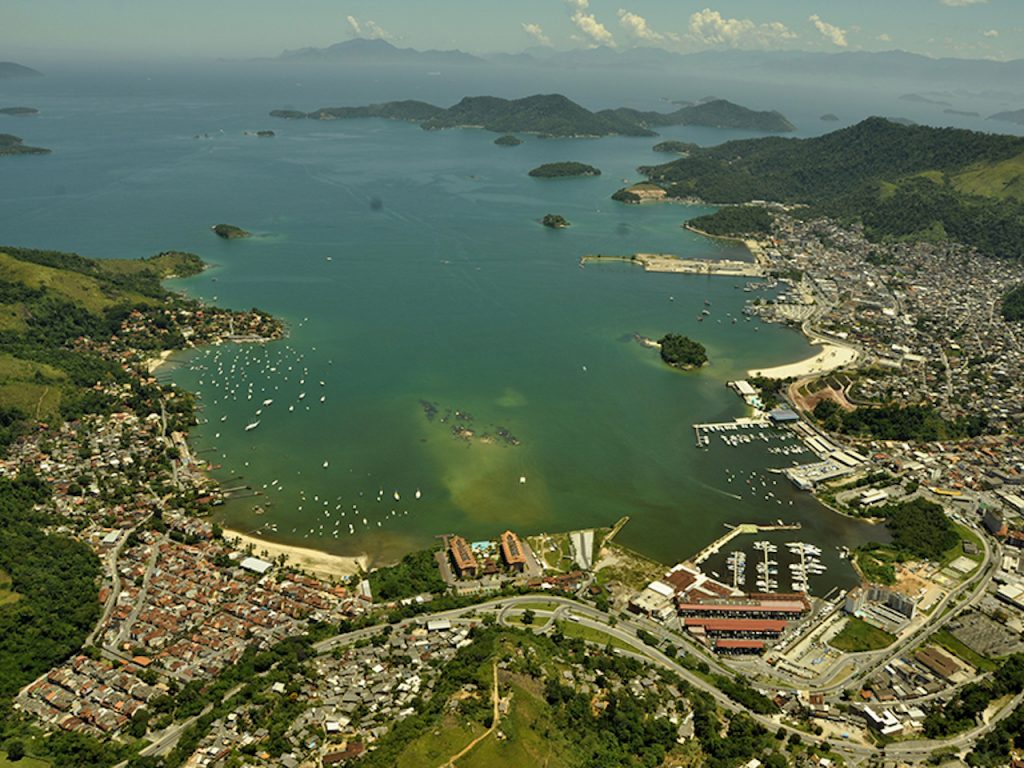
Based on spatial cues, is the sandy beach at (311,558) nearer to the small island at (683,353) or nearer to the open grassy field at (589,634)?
the open grassy field at (589,634)

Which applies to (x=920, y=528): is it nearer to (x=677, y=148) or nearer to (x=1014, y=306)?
(x=1014, y=306)

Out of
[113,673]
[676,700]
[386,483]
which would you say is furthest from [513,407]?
[113,673]

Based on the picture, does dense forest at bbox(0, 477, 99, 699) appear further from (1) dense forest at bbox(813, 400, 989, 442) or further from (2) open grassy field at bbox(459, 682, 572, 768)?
(1) dense forest at bbox(813, 400, 989, 442)

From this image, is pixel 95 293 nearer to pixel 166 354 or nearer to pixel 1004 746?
pixel 166 354

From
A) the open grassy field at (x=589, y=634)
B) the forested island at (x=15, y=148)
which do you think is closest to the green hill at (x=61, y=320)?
the open grassy field at (x=589, y=634)

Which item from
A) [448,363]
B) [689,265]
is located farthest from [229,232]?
[689,265]
